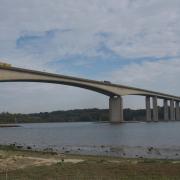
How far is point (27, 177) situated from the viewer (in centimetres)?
1523

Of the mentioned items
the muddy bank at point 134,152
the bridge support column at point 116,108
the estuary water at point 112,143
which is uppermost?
the bridge support column at point 116,108

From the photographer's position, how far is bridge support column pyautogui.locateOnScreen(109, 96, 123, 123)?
103 metres

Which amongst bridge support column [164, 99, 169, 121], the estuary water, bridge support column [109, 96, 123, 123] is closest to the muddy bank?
the estuary water

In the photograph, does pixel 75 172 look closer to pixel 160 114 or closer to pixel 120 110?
pixel 120 110

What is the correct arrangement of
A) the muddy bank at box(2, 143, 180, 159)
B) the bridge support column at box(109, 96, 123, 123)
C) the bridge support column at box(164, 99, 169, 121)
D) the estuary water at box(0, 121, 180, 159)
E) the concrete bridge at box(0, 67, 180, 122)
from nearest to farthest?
the muddy bank at box(2, 143, 180, 159)
the estuary water at box(0, 121, 180, 159)
the concrete bridge at box(0, 67, 180, 122)
the bridge support column at box(109, 96, 123, 123)
the bridge support column at box(164, 99, 169, 121)

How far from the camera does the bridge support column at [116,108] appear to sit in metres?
103

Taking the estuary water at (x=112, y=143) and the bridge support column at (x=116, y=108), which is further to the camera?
the bridge support column at (x=116, y=108)

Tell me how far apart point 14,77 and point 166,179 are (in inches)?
2258

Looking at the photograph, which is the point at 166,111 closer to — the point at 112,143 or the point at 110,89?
the point at 110,89

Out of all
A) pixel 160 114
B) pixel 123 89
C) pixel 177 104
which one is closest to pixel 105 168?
pixel 123 89

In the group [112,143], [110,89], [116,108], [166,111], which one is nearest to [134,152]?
[112,143]

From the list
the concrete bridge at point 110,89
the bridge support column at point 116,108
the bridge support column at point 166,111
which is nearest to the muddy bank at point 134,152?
the concrete bridge at point 110,89

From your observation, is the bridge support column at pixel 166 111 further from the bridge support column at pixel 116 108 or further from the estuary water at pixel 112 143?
the estuary water at pixel 112 143

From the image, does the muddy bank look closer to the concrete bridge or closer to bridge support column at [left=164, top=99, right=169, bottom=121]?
the concrete bridge
